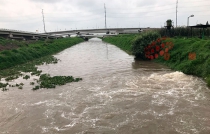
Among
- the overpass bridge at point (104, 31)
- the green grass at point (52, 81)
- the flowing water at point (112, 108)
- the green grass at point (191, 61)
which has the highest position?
the overpass bridge at point (104, 31)

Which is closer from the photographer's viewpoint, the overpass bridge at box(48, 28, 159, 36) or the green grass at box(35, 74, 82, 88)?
the green grass at box(35, 74, 82, 88)

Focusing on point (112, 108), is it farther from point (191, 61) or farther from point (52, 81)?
point (191, 61)

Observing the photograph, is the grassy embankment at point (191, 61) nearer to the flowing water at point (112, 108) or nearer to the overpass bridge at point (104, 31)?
the flowing water at point (112, 108)

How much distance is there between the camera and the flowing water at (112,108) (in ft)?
28.0

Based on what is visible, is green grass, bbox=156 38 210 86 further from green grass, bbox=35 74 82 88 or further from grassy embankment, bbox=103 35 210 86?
green grass, bbox=35 74 82 88

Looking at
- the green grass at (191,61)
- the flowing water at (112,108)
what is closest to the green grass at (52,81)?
the flowing water at (112,108)

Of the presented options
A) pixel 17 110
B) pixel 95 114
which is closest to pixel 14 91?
pixel 17 110

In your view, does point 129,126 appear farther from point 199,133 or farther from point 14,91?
point 14,91

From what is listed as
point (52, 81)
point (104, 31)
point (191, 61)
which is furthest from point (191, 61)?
point (104, 31)

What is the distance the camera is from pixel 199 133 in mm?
7863

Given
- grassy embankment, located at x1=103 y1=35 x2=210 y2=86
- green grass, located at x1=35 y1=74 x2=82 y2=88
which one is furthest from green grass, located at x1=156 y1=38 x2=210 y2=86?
green grass, located at x1=35 y1=74 x2=82 y2=88

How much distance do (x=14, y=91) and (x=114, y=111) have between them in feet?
26.9

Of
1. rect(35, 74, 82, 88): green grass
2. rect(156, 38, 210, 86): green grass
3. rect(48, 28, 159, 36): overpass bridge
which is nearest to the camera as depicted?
rect(35, 74, 82, 88): green grass

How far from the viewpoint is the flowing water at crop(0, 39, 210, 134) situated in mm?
8547
